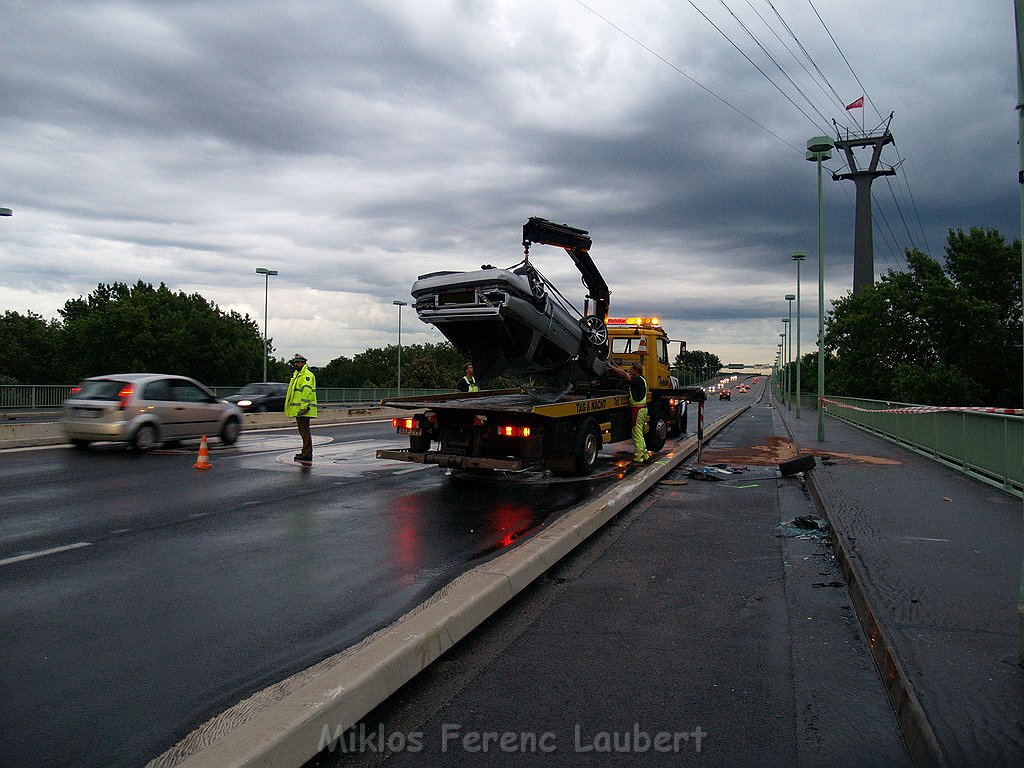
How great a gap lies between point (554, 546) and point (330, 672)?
10.4 ft

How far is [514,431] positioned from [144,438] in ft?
26.3

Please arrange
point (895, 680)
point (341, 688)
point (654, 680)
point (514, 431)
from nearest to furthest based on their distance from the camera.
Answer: point (341, 688) < point (895, 680) < point (654, 680) < point (514, 431)

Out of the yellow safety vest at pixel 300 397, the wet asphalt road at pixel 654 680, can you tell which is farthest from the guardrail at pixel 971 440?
the yellow safety vest at pixel 300 397

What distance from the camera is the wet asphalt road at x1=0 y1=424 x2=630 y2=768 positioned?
145 inches

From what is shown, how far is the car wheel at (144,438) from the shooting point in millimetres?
14387

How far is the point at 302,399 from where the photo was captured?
1342 centimetres

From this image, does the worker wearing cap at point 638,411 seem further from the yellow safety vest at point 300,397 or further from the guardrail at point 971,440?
the yellow safety vest at point 300,397

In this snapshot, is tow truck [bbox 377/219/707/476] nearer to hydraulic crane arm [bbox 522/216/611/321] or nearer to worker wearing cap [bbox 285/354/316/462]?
hydraulic crane arm [bbox 522/216/611/321]

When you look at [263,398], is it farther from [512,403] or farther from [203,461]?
[512,403]

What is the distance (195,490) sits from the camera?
10227 mm

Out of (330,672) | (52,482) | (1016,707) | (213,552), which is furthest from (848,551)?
(52,482)

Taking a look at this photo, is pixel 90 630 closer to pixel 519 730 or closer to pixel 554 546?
pixel 519 730

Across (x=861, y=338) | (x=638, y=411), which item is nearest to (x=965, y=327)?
(x=861, y=338)

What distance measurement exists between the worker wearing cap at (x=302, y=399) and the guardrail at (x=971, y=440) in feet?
34.5
